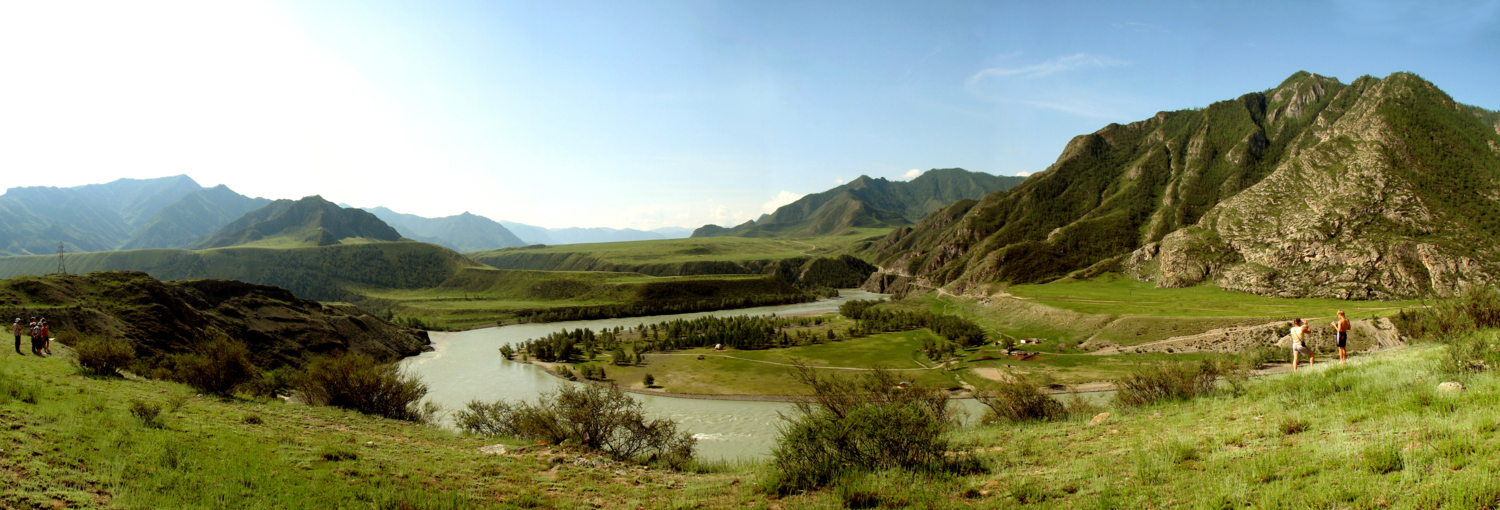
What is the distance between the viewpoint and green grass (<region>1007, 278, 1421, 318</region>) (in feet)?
194

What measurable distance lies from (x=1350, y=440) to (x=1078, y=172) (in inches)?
7510

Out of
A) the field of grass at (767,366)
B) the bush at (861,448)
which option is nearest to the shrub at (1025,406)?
the bush at (861,448)

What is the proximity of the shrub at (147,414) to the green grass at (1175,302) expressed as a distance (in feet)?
228

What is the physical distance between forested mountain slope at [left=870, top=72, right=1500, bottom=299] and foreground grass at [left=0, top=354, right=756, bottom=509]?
94.8 meters

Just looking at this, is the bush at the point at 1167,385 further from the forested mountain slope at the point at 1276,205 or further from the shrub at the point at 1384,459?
the forested mountain slope at the point at 1276,205

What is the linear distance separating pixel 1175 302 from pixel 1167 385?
217ft

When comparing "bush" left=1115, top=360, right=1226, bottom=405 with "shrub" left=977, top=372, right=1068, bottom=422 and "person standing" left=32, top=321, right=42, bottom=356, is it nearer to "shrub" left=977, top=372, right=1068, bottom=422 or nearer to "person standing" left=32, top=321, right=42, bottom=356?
"shrub" left=977, top=372, right=1068, bottom=422

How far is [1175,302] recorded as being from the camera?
73812 mm

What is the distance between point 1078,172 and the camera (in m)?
174

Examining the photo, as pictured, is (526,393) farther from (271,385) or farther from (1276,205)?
(1276,205)

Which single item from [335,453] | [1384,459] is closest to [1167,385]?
[1384,459]

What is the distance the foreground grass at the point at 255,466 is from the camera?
9.97 meters

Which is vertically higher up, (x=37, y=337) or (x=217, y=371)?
(x=37, y=337)

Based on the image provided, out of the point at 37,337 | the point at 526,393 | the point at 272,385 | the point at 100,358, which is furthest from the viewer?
the point at 526,393
